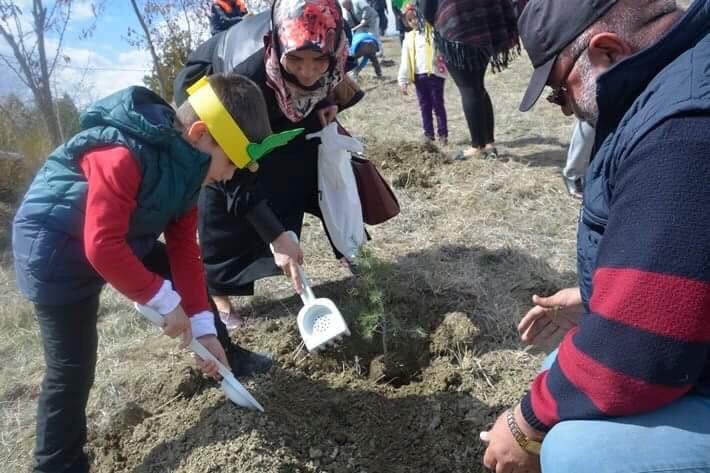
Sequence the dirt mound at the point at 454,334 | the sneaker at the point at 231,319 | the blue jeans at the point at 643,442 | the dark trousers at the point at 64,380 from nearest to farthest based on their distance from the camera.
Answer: the blue jeans at the point at 643,442, the dark trousers at the point at 64,380, the dirt mound at the point at 454,334, the sneaker at the point at 231,319

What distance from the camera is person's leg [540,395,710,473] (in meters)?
1.10

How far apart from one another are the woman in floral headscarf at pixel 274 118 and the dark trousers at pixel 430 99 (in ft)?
7.69

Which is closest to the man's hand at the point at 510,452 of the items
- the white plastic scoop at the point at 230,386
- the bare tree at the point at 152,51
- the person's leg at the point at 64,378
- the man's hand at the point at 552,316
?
the man's hand at the point at 552,316

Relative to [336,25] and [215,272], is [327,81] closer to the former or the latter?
[336,25]

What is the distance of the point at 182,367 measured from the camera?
2.39m

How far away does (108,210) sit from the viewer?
1.57 m

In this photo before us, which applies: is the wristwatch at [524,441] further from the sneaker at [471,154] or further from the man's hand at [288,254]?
the sneaker at [471,154]

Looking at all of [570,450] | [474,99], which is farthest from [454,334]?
[474,99]

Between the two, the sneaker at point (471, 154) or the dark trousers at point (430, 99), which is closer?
the sneaker at point (471, 154)

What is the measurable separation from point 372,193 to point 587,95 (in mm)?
1800

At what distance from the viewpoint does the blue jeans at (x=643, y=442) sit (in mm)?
1099

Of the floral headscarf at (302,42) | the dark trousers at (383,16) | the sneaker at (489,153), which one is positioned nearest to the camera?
the floral headscarf at (302,42)

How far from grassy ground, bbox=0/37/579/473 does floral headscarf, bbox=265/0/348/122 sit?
36.7 inches

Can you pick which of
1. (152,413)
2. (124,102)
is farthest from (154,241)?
(152,413)
